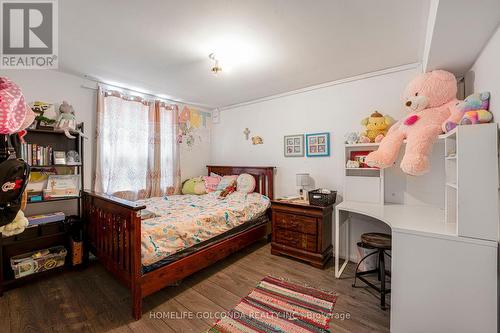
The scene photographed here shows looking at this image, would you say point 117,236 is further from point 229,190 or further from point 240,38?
point 240,38

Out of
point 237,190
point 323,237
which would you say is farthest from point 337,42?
point 237,190

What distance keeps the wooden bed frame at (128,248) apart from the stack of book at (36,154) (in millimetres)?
531

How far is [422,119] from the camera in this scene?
77.0 inches

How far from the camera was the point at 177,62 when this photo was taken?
2332 millimetres

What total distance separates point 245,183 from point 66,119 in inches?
95.2

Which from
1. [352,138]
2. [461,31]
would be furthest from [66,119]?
[461,31]

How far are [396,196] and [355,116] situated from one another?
1.09 meters

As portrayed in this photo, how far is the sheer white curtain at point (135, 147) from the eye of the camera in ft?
9.59

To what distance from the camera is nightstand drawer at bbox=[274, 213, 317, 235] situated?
259 cm

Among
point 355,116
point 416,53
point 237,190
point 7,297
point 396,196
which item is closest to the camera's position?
point 7,297

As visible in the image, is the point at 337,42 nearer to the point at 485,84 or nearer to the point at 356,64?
the point at 356,64

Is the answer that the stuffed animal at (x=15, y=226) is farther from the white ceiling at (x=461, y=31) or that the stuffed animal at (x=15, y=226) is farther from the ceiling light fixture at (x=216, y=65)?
the white ceiling at (x=461, y=31)

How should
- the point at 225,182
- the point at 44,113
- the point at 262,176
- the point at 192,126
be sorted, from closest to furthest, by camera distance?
1. the point at 44,113
2. the point at 262,176
3. the point at 225,182
4. the point at 192,126

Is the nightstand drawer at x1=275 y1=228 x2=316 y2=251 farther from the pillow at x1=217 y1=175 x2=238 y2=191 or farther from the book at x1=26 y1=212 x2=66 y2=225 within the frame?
the book at x1=26 y1=212 x2=66 y2=225
